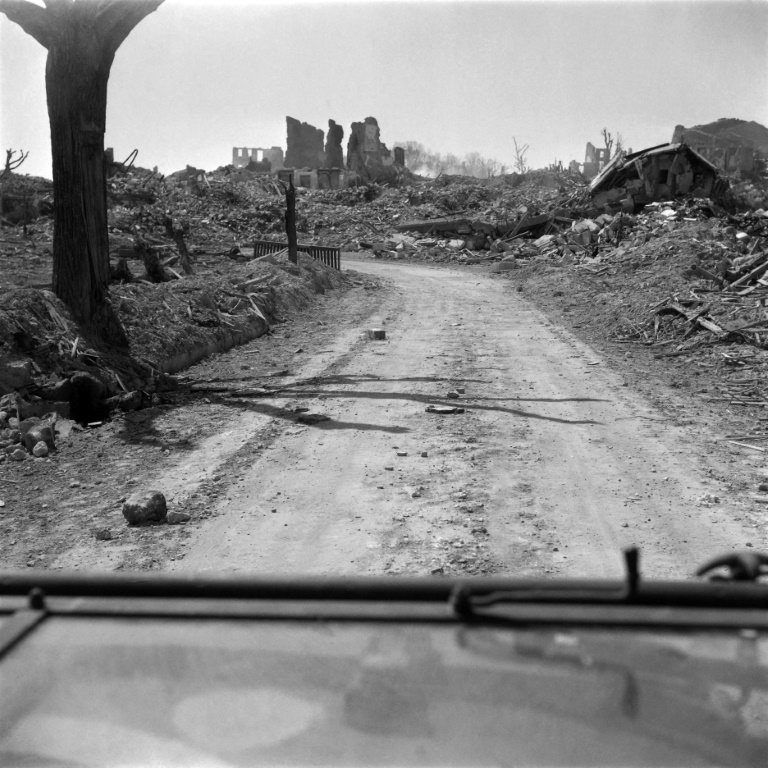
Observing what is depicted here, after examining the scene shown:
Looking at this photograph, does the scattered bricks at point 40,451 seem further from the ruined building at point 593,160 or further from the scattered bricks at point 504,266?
the ruined building at point 593,160

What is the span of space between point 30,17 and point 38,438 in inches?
220

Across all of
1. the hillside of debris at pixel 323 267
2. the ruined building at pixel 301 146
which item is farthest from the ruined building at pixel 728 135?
the ruined building at pixel 301 146

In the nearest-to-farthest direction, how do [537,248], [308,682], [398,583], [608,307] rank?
[308,682]
[398,583]
[608,307]
[537,248]

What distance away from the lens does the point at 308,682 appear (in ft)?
4.83

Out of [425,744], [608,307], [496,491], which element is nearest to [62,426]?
[496,491]

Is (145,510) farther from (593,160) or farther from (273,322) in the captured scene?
(593,160)

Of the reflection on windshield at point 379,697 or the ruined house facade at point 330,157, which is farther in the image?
the ruined house facade at point 330,157

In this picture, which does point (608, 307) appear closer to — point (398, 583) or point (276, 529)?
point (276, 529)

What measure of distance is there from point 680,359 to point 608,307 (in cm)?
468

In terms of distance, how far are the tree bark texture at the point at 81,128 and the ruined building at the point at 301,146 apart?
250 ft

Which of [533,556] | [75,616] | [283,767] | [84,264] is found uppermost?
[84,264]

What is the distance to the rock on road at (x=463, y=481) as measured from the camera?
4.93 m

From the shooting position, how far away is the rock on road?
16.2 feet

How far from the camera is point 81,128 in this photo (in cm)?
1039
